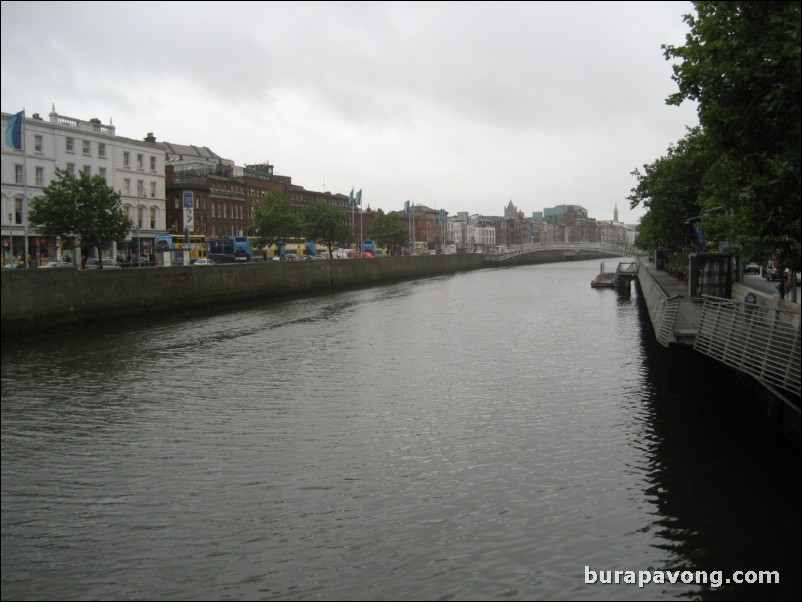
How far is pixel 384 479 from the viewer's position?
12.7 meters

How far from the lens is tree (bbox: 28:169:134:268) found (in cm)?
4297

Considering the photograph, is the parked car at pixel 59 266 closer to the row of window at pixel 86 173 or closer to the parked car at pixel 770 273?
the row of window at pixel 86 173

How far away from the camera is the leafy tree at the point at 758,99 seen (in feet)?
38.6

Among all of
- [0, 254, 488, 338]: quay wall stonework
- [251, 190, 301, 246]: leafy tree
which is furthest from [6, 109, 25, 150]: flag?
[251, 190, 301, 246]: leafy tree

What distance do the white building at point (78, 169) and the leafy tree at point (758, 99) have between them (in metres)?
39.4

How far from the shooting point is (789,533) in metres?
10.5

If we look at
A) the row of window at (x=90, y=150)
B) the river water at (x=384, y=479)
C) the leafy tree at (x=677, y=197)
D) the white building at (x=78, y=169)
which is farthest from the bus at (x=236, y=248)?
the river water at (x=384, y=479)

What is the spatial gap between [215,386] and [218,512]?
970cm

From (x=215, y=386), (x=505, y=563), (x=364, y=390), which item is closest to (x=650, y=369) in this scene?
(x=364, y=390)

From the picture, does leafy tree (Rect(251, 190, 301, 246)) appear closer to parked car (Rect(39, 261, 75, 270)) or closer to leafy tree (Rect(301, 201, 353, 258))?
leafy tree (Rect(301, 201, 353, 258))

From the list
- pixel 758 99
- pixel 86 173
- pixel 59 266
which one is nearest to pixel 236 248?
pixel 86 173

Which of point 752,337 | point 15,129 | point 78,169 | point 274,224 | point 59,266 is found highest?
point 78,169

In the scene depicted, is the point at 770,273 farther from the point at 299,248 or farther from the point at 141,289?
the point at 299,248

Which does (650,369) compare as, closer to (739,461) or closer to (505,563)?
(739,461)
